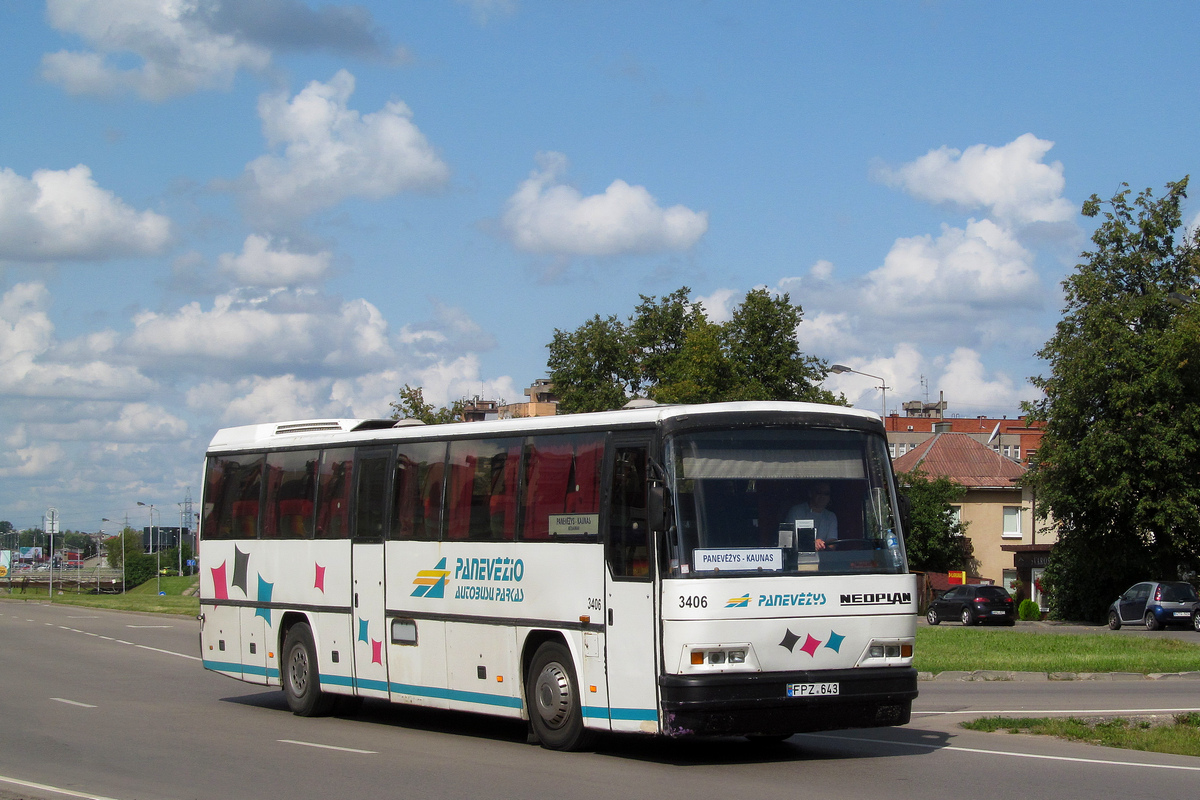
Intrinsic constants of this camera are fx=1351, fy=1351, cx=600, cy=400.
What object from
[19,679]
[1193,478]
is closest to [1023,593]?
[1193,478]

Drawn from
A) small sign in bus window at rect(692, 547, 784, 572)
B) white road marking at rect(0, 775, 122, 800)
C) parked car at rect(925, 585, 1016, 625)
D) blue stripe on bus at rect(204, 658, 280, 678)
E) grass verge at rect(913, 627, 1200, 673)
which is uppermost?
small sign in bus window at rect(692, 547, 784, 572)

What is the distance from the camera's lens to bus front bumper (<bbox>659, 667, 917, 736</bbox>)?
10789mm

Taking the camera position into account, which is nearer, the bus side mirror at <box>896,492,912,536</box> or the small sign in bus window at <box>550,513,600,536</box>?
the bus side mirror at <box>896,492,912,536</box>

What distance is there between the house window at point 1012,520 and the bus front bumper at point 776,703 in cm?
7144

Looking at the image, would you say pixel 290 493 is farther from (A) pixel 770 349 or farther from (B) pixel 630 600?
(A) pixel 770 349

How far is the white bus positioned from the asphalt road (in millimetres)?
A: 551

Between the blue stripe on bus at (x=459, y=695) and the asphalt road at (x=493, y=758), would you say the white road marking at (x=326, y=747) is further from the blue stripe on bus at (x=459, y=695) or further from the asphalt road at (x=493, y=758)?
the blue stripe on bus at (x=459, y=695)

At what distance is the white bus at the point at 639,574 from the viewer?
1099cm

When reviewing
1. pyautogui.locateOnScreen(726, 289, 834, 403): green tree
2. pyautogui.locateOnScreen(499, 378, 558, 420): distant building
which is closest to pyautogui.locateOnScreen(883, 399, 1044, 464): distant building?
pyautogui.locateOnScreen(499, 378, 558, 420): distant building

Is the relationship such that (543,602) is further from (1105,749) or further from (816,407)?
(1105,749)

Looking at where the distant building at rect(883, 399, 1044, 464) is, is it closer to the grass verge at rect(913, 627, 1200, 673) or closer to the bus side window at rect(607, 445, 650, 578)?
the grass verge at rect(913, 627, 1200, 673)

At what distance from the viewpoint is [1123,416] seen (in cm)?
5212

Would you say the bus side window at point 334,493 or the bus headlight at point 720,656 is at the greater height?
the bus side window at point 334,493

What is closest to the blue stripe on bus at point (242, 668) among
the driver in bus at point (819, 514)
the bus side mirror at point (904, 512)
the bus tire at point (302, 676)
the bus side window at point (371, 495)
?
the bus tire at point (302, 676)
